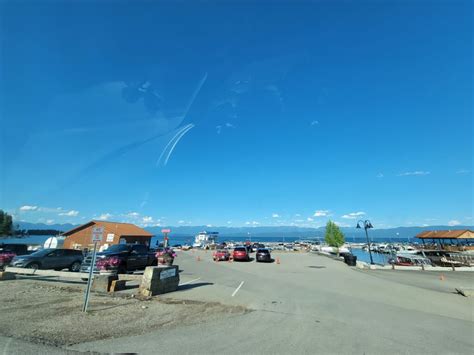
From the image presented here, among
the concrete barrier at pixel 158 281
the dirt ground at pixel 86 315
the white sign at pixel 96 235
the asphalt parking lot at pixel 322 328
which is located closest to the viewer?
the asphalt parking lot at pixel 322 328

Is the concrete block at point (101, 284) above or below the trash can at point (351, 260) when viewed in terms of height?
below

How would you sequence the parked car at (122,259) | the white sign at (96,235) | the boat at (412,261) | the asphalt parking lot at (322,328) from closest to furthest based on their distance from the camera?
1. the asphalt parking lot at (322,328)
2. the white sign at (96,235)
3. the parked car at (122,259)
4. the boat at (412,261)

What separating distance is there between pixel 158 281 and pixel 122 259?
291 inches

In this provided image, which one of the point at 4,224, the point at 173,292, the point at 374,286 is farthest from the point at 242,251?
the point at 4,224

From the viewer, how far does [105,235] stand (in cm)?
4294

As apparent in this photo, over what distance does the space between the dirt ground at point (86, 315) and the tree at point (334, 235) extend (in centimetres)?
5822

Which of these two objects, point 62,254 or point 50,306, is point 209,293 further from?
point 62,254

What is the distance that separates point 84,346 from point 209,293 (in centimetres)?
674

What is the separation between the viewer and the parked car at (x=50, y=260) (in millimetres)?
17828

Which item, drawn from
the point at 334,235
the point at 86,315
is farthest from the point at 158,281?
the point at 334,235

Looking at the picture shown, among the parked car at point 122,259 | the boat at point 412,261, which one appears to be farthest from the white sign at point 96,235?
the boat at point 412,261

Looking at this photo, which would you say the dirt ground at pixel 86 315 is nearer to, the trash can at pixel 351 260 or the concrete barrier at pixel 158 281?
the concrete barrier at pixel 158 281

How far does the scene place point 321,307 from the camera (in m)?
9.27

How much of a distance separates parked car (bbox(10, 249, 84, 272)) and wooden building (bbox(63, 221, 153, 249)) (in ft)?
74.9
